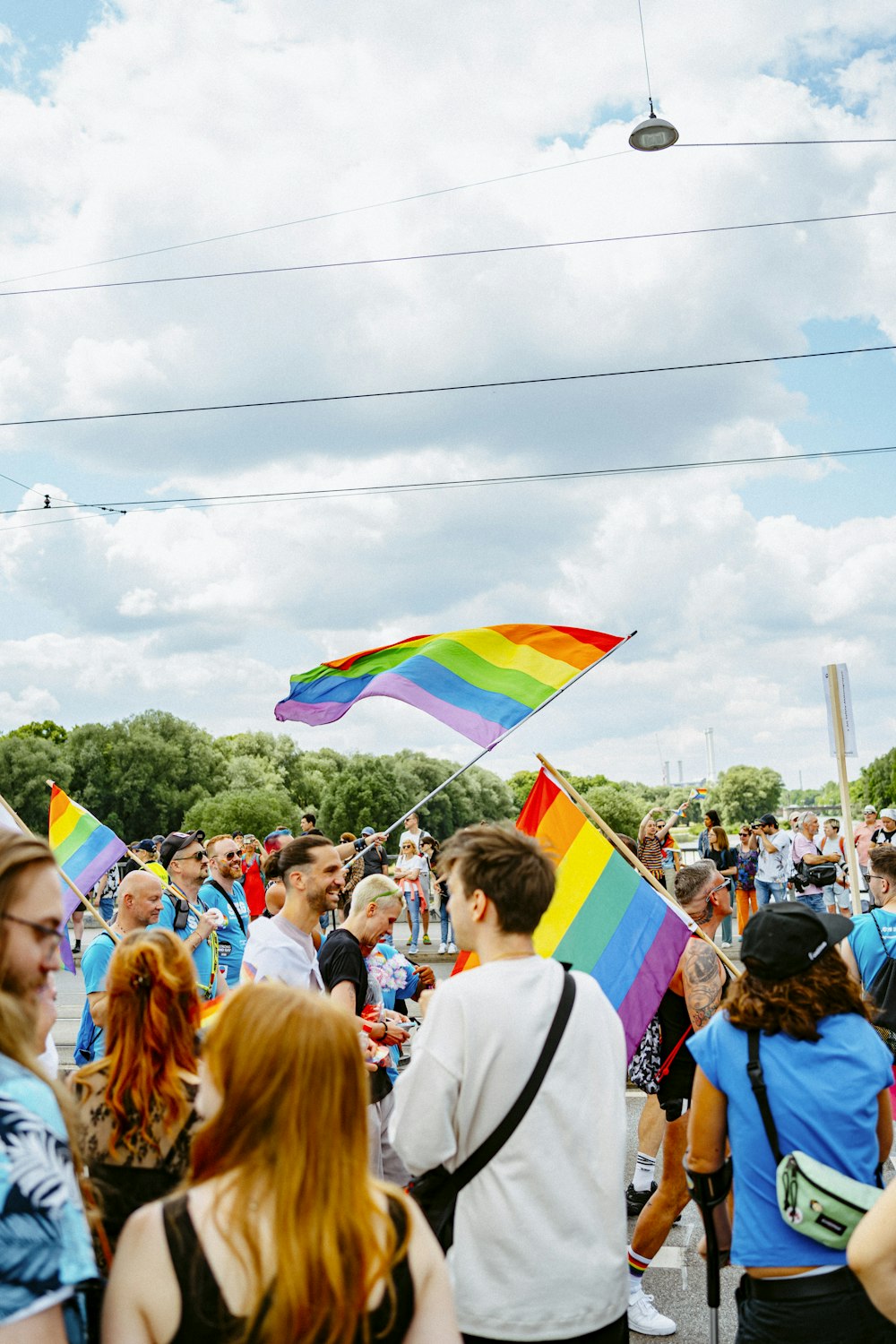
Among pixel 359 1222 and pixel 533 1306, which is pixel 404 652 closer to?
pixel 533 1306

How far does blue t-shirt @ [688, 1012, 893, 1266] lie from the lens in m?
2.62

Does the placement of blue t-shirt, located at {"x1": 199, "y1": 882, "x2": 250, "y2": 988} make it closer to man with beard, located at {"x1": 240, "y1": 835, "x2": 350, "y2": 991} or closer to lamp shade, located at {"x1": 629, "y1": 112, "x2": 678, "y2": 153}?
man with beard, located at {"x1": 240, "y1": 835, "x2": 350, "y2": 991}

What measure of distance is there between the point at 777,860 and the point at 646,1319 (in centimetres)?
1173

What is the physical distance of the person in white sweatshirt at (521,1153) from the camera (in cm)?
263

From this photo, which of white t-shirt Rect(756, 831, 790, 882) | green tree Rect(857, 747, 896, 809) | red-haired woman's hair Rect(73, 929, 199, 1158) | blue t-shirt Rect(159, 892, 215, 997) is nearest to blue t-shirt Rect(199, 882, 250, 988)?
blue t-shirt Rect(159, 892, 215, 997)

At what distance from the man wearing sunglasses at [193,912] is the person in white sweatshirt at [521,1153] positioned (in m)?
4.31

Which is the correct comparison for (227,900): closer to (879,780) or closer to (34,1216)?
(34,1216)

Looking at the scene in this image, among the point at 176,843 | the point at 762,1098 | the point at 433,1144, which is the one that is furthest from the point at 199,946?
the point at 762,1098

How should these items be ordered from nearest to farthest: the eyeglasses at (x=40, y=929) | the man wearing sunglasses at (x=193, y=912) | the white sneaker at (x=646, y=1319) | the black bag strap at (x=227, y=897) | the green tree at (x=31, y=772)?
the eyeglasses at (x=40, y=929) < the white sneaker at (x=646, y=1319) < the man wearing sunglasses at (x=193, y=912) < the black bag strap at (x=227, y=897) < the green tree at (x=31, y=772)

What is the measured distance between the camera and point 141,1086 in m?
2.76

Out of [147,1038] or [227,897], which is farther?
[227,897]

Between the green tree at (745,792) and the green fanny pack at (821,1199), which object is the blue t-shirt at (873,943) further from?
the green tree at (745,792)

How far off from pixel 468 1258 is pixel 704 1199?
717 mm

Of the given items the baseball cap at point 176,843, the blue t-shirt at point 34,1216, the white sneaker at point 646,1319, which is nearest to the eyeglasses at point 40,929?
the blue t-shirt at point 34,1216
